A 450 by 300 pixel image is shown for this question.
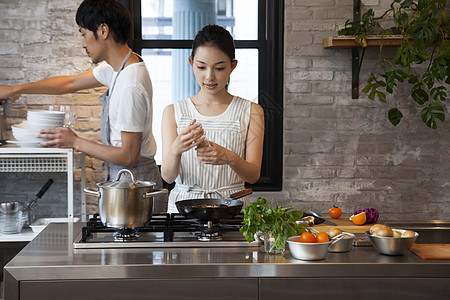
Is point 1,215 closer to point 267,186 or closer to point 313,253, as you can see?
point 267,186

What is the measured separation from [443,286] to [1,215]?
Result: 253 cm

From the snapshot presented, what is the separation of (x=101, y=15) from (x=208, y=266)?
5.22 feet

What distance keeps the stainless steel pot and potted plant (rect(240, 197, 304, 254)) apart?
0.28 m

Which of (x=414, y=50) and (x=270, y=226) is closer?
(x=270, y=226)

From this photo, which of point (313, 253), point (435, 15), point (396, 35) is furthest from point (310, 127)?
point (313, 253)

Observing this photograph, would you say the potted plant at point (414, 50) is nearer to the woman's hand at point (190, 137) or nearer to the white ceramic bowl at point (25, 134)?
the woman's hand at point (190, 137)

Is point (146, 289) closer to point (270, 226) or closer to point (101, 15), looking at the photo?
point (270, 226)

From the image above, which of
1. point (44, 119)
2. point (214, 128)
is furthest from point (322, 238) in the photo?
point (44, 119)

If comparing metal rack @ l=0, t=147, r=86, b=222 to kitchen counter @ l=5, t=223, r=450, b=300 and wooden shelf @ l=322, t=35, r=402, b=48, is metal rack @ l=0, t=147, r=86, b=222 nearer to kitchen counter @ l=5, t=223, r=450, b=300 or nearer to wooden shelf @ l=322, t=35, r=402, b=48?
kitchen counter @ l=5, t=223, r=450, b=300

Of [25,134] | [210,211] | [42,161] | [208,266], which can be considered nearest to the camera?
[208,266]

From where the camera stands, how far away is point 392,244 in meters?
1.58

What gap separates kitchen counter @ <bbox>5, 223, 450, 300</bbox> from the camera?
58.1 inches

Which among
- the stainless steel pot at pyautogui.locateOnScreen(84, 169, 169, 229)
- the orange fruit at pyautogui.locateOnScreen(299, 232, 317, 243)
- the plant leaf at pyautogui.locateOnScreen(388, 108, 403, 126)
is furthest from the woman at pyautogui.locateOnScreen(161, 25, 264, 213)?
the plant leaf at pyautogui.locateOnScreen(388, 108, 403, 126)

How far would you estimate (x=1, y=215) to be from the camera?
3.18 m
